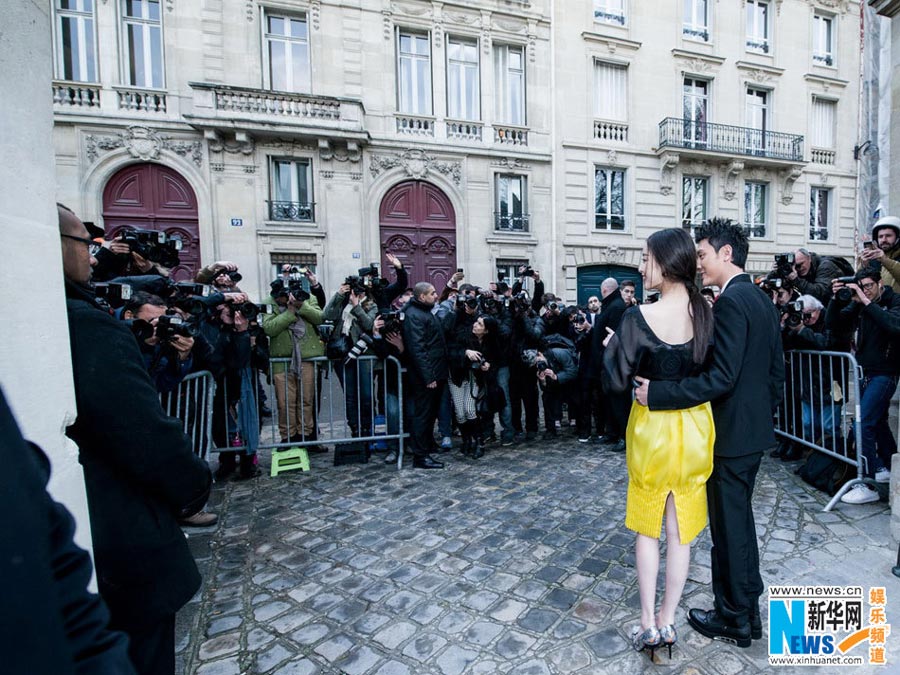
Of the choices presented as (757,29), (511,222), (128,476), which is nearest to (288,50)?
(511,222)

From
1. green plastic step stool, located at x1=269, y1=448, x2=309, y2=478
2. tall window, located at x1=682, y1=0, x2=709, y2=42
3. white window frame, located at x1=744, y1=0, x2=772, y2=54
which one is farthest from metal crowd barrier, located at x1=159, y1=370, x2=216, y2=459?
white window frame, located at x1=744, y1=0, x2=772, y2=54

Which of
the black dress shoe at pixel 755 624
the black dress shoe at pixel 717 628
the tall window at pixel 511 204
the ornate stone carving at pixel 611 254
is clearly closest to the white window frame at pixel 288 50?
the tall window at pixel 511 204

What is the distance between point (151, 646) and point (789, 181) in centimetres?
2418

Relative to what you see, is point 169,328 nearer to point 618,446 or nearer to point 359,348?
point 359,348

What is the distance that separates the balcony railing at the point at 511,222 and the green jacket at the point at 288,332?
36.7 ft

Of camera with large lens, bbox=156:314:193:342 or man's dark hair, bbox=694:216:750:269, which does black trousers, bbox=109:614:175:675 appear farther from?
man's dark hair, bbox=694:216:750:269

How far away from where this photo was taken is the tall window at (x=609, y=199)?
55.4ft

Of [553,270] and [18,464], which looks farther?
[553,270]

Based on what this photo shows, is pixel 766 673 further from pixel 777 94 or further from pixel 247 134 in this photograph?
pixel 777 94

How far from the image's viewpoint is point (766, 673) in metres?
2.26

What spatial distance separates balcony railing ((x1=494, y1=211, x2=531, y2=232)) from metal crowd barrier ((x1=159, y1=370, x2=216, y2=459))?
12854mm

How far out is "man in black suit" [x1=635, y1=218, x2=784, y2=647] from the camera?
2.28m

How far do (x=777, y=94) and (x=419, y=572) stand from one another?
23.8 metres

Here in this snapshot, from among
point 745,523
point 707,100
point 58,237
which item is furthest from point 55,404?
point 707,100
